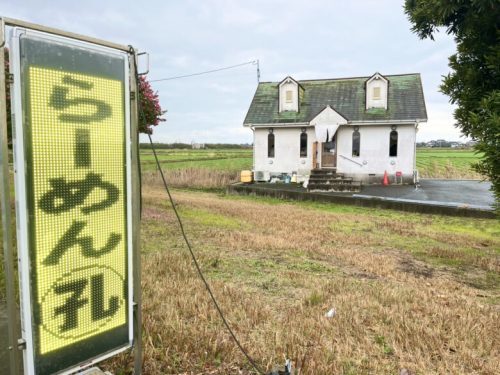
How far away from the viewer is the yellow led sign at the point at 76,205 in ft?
7.75

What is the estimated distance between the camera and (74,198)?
2533 mm

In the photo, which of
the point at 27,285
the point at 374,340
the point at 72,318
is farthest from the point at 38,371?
the point at 374,340

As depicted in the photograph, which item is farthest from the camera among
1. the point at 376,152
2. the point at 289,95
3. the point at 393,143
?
the point at 289,95

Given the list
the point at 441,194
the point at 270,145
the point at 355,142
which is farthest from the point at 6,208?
the point at 270,145

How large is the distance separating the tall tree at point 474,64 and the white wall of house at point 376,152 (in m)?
16.1

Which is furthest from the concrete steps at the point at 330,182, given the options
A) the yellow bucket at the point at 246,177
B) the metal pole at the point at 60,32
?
the metal pole at the point at 60,32

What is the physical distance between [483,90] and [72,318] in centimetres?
779

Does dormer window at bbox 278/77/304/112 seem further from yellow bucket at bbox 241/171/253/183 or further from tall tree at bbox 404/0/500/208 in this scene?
tall tree at bbox 404/0/500/208

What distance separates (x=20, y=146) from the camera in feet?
7.32

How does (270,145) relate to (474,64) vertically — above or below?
below

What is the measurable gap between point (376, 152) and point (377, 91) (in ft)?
12.8

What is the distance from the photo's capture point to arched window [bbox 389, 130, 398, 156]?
2327 centimetres

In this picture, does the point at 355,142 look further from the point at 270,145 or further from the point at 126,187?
the point at 126,187

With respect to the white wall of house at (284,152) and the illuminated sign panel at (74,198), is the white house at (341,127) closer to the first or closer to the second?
the white wall of house at (284,152)
